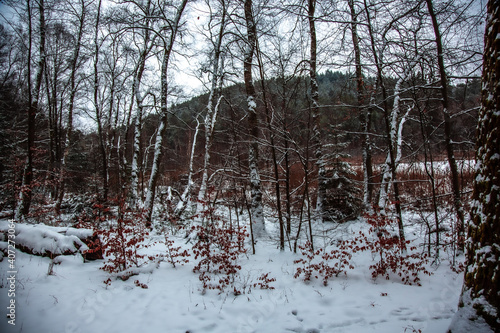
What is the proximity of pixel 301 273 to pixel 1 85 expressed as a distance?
20503mm

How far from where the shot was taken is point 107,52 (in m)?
13.0

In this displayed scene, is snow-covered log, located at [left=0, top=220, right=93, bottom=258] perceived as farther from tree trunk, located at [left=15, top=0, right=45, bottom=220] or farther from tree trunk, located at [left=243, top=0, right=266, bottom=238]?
tree trunk, located at [left=15, top=0, right=45, bottom=220]

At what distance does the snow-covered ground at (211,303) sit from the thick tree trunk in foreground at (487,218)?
103cm

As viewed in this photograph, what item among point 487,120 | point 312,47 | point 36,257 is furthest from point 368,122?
point 36,257

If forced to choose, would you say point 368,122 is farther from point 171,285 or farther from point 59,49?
point 59,49

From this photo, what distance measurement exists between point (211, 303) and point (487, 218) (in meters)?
3.46

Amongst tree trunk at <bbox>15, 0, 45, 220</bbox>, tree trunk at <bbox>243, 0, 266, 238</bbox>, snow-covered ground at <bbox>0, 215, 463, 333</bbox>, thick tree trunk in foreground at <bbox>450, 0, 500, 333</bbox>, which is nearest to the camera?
thick tree trunk in foreground at <bbox>450, 0, 500, 333</bbox>

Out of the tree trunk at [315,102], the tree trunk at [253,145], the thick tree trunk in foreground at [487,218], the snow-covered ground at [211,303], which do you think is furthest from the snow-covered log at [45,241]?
the tree trunk at [315,102]

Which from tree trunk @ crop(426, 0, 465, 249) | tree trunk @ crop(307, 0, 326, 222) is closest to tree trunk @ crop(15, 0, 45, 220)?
tree trunk @ crop(307, 0, 326, 222)

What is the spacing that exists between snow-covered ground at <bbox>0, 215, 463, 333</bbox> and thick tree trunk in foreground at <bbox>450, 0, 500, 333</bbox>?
1.03m

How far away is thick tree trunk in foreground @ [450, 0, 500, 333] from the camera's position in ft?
5.48

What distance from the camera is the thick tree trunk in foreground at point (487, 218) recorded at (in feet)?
5.48

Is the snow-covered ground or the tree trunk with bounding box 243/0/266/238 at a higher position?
the tree trunk with bounding box 243/0/266/238

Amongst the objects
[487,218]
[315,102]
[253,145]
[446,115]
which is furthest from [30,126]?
[446,115]
